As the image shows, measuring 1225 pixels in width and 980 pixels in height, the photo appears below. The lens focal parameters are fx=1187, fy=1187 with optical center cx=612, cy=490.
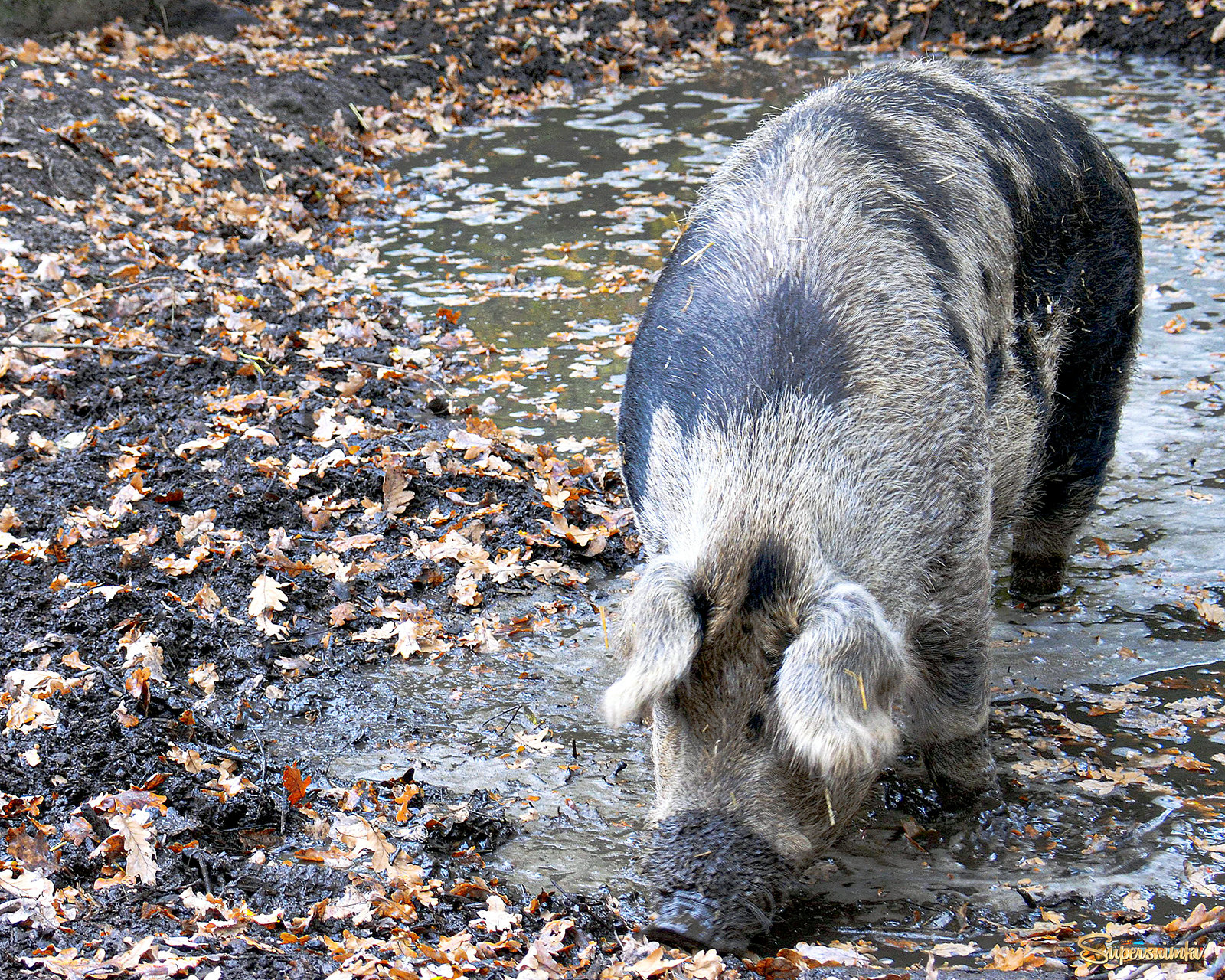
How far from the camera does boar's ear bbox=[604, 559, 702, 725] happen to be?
3.09m

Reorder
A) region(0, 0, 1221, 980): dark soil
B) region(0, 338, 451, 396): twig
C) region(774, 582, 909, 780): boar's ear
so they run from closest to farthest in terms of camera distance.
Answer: region(774, 582, 909, 780): boar's ear, region(0, 0, 1221, 980): dark soil, region(0, 338, 451, 396): twig

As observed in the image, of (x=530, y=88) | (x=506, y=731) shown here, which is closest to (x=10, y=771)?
(x=506, y=731)

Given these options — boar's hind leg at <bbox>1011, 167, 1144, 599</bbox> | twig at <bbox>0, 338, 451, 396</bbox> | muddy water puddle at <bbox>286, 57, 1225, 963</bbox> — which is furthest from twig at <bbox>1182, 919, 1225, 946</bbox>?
twig at <bbox>0, 338, 451, 396</bbox>

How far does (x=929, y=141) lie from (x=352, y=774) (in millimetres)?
3070

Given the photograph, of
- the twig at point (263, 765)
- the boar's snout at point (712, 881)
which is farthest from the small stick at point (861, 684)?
the twig at point (263, 765)

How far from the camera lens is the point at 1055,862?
3.75 metres

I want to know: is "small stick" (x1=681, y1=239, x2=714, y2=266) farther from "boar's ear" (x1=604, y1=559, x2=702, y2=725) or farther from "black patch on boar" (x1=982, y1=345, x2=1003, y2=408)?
"boar's ear" (x1=604, y1=559, x2=702, y2=725)

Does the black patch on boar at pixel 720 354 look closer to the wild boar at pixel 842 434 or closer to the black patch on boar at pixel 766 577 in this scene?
the wild boar at pixel 842 434

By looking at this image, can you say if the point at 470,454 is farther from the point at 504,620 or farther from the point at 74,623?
the point at 74,623

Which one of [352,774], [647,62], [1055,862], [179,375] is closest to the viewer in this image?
[1055,862]

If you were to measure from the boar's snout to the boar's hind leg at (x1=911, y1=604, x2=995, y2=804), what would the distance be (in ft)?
3.10

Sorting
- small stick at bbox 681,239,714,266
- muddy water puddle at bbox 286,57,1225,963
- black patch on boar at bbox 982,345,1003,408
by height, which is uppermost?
small stick at bbox 681,239,714,266

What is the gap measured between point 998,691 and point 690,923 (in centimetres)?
221

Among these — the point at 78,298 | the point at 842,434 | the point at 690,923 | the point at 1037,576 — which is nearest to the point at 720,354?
the point at 842,434
